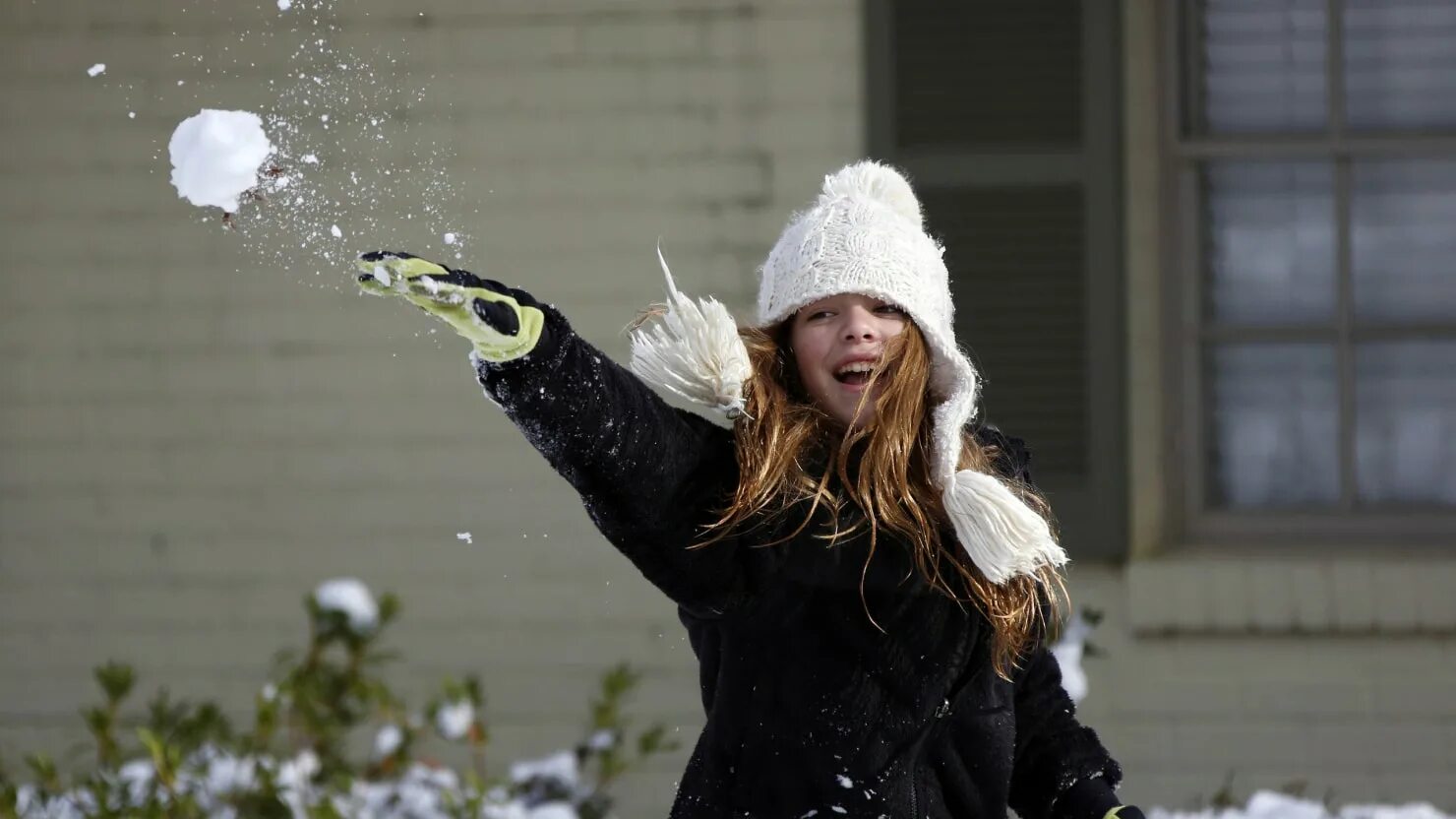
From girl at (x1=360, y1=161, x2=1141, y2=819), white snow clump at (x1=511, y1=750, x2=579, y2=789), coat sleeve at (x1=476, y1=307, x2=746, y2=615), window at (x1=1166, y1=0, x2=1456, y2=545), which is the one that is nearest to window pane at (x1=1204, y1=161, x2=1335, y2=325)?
window at (x1=1166, y1=0, x2=1456, y2=545)

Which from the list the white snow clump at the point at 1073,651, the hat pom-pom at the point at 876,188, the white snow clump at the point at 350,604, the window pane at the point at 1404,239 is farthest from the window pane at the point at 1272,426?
the hat pom-pom at the point at 876,188

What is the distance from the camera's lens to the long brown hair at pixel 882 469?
1995mm

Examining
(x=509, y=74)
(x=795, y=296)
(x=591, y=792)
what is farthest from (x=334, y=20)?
(x=795, y=296)

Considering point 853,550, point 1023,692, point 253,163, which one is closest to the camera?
point 853,550

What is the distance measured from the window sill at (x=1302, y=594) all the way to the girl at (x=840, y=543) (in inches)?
Answer: 95.7

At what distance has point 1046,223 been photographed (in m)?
4.54

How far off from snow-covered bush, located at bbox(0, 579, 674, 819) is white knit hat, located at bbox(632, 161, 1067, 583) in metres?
1.59

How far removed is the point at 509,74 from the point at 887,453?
2.83 m

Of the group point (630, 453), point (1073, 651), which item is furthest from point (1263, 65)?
point (630, 453)

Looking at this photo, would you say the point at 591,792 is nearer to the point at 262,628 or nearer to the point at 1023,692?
the point at 262,628

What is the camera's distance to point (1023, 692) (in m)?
2.32

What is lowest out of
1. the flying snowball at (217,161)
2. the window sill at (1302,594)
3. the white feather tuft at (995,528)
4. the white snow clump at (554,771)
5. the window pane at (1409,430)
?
Result: the white snow clump at (554,771)

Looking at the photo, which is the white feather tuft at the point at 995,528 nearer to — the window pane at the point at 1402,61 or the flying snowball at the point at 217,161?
the flying snowball at the point at 217,161

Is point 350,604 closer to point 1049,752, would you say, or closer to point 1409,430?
point 1049,752
